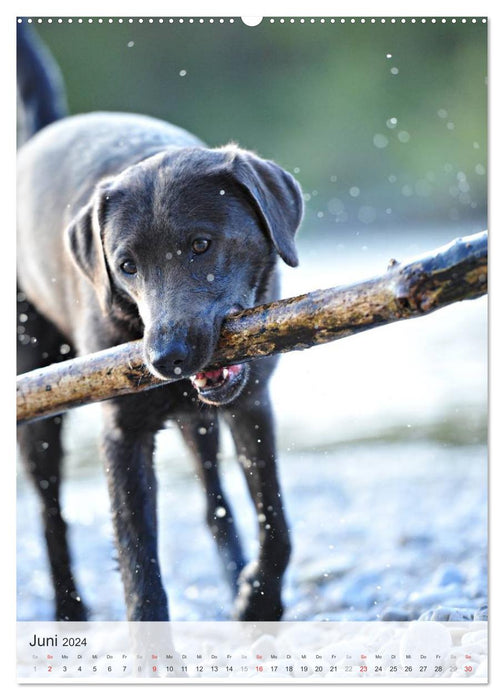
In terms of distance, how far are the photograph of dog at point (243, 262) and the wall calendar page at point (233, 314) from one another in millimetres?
10

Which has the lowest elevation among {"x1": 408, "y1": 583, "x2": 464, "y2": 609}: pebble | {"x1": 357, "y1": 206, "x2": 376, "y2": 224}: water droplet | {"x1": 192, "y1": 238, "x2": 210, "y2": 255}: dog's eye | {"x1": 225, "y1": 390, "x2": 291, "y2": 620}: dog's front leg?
{"x1": 408, "y1": 583, "x2": 464, "y2": 609}: pebble

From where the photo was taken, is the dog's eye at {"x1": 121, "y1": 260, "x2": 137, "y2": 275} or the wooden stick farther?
the dog's eye at {"x1": 121, "y1": 260, "x2": 137, "y2": 275}

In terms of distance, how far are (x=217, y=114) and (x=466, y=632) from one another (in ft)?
7.02

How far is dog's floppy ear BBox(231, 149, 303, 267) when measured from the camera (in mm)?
2775

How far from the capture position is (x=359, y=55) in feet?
11.1

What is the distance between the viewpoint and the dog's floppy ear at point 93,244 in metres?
2.93

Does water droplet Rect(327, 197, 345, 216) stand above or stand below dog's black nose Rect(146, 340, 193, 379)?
above

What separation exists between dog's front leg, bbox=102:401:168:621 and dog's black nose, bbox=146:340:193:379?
1.94ft

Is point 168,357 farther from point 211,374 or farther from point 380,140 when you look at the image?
point 380,140

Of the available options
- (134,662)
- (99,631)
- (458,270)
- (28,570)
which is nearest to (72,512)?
(28,570)

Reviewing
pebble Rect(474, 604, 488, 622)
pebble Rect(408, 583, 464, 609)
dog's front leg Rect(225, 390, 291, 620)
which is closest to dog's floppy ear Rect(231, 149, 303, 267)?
dog's front leg Rect(225, 390, 291, 620)

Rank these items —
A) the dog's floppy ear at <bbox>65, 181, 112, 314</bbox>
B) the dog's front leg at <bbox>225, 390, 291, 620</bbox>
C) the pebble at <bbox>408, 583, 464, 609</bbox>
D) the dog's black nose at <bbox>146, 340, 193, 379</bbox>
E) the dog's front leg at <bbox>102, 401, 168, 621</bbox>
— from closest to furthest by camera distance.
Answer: the dog's black nose at <bbox>146, 340, 193, 379</bbox> → the dog's floppy ear at <bbox>65, 181, 112, 314</bbox> → the dog's front leg at <bbox>102, 401, 168, 621</bbox> → the dog's front leg at <bbox>225, 390, 291, 620</bbox> → the pebble at <bbox>408, 583, 464, 609</bbox>

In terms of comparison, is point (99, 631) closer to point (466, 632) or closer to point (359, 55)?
point (466, 632)

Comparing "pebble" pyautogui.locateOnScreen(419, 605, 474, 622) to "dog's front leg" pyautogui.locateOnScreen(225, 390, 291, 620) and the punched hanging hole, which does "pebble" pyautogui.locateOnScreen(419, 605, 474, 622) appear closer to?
"dog's front leg" pyautogui.locateOnScreen(225, 390, 291, 620)
